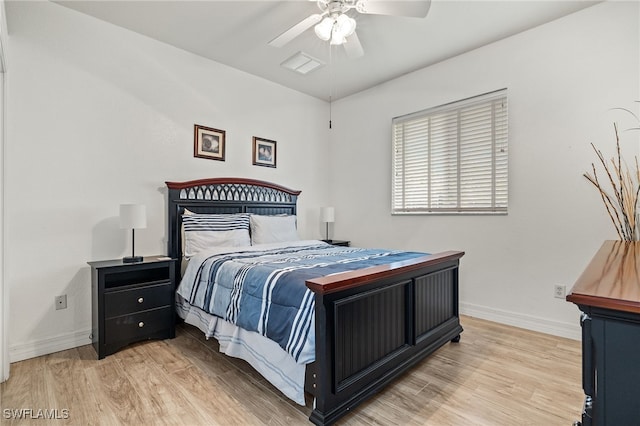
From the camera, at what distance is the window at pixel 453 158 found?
3.31 m

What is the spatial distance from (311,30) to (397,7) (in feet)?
3.60

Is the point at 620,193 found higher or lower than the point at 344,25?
lower

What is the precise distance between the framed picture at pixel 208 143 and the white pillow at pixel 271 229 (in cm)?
84

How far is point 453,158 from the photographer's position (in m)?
3.66

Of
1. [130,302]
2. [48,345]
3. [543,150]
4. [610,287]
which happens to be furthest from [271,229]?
[610,287]

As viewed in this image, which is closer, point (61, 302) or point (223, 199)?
point (61, 302)

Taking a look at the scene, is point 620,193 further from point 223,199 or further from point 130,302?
point 130,302

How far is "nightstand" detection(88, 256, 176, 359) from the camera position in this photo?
249 centimetres

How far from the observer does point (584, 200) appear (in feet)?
9.13

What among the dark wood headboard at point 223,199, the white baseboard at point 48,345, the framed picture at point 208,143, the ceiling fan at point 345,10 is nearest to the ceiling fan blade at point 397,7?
the ceiling fan at point 345,10

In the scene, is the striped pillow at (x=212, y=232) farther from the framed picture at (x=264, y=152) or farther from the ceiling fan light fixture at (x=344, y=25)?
the ceiling fan light fixture at (x=344, y=25)

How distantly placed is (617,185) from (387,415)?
262cm

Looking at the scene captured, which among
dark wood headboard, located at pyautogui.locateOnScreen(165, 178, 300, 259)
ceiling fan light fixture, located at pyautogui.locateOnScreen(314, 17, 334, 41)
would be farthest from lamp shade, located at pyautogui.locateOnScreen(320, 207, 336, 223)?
ceiling fan light fixture, located at pyautogui.locateOnScreen(314, 17, 334, 41)

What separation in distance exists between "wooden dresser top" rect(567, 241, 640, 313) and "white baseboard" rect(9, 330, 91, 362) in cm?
339
